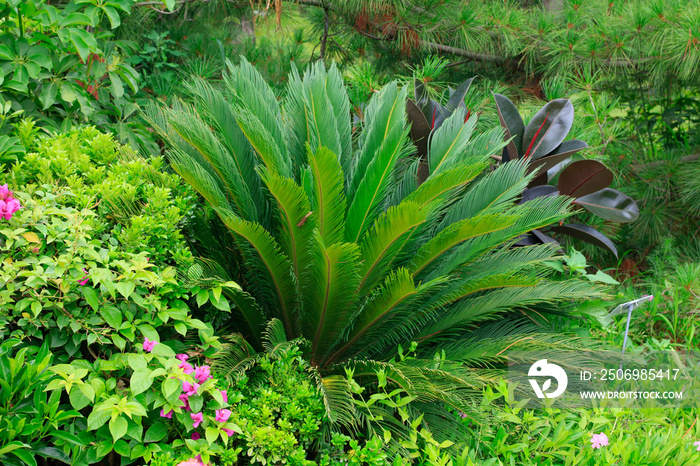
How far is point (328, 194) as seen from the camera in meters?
1.86

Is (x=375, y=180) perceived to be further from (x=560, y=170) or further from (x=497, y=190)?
(x=560, y=170)

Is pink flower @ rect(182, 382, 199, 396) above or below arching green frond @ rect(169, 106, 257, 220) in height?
below

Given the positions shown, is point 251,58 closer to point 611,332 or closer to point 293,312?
point 293,312

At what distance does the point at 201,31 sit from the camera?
4234 mm

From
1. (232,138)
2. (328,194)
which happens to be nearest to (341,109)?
(232,138)

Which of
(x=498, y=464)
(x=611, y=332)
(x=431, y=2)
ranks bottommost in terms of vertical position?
(x=611, y=332)

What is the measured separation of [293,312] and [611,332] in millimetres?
1775

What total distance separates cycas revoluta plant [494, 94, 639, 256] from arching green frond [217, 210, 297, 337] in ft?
4.65

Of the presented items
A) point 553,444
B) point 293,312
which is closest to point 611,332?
point 553,444

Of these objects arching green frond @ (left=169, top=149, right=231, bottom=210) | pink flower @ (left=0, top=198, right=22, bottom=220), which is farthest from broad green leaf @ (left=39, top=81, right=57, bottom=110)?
pink flower @ (left=0, top=198, right=22, bottom=220)

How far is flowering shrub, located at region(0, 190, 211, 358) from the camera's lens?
1.46 meters

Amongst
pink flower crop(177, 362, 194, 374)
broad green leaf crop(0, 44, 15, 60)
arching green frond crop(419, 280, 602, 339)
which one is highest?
broad green leaf crop(0, 44, 15, 60)

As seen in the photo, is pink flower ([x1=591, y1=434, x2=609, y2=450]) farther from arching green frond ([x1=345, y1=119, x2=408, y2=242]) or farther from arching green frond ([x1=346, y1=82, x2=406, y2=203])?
arching green frond ([x1=346, y1=82, x2=406, y2=203])

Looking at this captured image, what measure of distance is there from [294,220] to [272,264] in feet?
0.65
